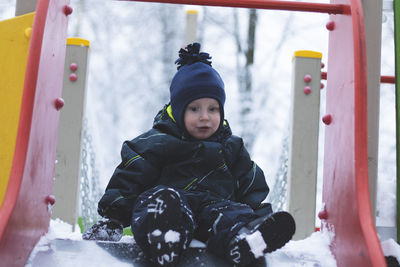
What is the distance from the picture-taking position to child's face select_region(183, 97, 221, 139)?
1697 millimetres

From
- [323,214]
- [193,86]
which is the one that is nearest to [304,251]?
[323,214]

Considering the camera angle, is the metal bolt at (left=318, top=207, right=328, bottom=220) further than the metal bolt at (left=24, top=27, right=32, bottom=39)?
No

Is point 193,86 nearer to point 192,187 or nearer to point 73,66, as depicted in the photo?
point 192,187

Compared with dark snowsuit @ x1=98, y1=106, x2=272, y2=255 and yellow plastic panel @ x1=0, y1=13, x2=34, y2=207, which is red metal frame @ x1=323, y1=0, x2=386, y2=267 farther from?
yellow plastic panel @ x1=0, y1=13, x2=34, y2=207

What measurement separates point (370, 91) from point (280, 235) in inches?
28.6

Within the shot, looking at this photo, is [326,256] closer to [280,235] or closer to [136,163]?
[280,235]

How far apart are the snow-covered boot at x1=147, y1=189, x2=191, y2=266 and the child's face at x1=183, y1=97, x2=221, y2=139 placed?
0.45 m

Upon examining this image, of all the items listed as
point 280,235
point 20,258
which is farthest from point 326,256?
point 20,258

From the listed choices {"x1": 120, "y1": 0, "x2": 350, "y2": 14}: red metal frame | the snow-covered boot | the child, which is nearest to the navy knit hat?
the child

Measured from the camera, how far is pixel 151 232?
4.07ft

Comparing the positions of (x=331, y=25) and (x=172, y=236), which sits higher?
(x=331, y=25)

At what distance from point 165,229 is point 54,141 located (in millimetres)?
465

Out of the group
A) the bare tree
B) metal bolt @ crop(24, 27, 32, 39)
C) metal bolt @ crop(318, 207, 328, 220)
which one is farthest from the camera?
the bare tree

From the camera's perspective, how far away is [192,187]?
1.61m
